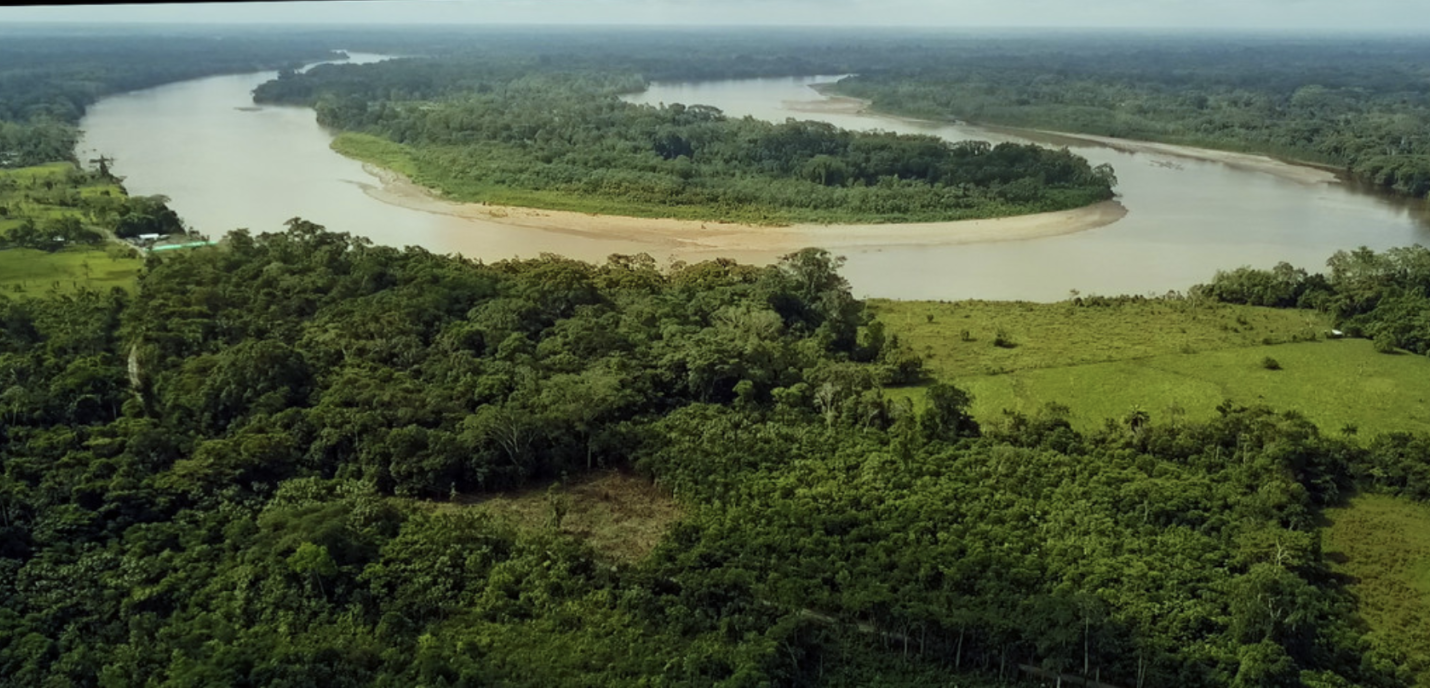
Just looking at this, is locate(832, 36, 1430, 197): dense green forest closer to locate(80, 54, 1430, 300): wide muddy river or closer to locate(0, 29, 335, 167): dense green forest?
locate(80, 54, 1430, 300): wide muddy river

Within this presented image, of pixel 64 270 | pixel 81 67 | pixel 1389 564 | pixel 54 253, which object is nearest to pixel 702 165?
pixel 54 253

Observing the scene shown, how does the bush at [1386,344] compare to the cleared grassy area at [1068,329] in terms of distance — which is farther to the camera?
the bush at [1386,344]

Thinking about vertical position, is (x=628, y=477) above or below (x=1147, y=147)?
below

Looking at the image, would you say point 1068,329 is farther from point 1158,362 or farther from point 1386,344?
point 1386,344

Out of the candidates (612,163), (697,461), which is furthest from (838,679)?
(612,163)

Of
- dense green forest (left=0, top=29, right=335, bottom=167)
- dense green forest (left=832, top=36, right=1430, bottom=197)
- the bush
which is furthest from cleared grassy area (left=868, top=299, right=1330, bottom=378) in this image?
A: dense green forest (left=0, top=29, right=335, bottom=167)

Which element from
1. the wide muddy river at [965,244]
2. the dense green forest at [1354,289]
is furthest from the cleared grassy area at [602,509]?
the dense green forest at [1354,289]

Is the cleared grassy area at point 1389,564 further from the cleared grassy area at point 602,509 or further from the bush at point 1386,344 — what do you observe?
the cleared grassy area at point 602,509
